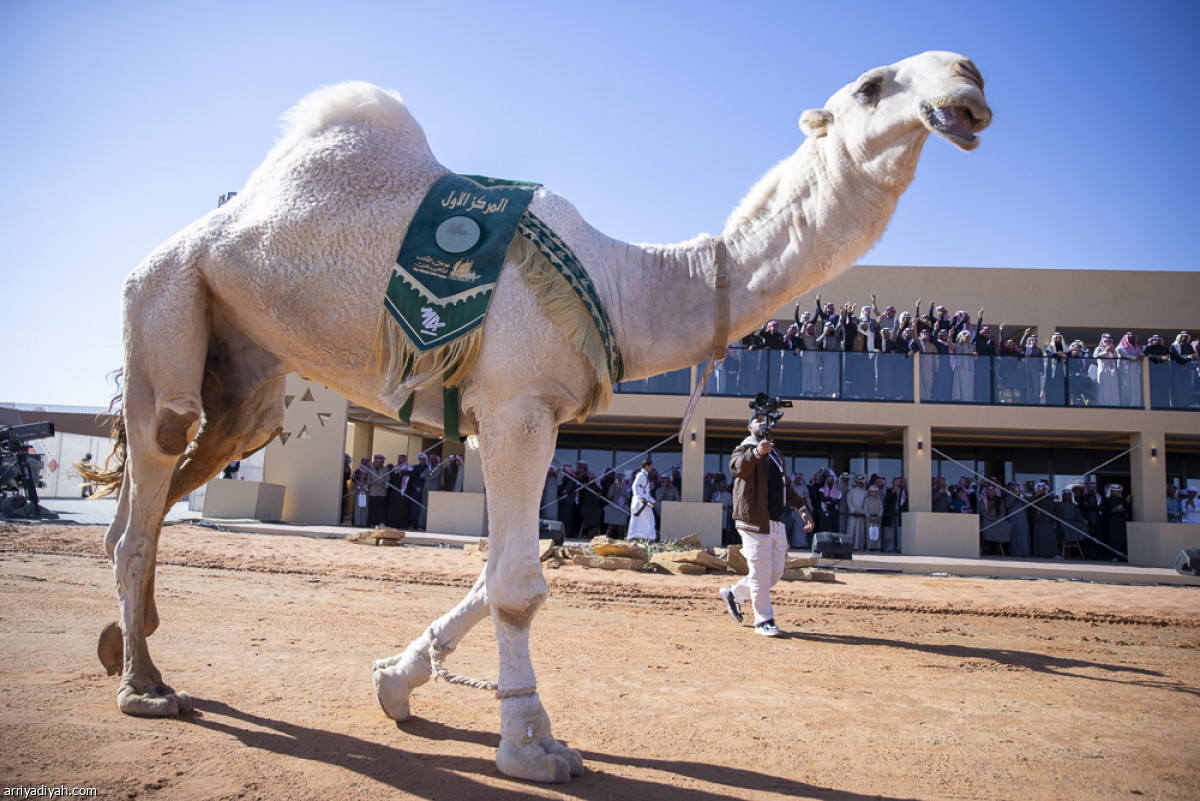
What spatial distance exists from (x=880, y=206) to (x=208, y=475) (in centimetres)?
366

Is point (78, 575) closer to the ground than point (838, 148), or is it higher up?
closer to the ground

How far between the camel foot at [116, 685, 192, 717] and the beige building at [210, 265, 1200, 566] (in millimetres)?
16856

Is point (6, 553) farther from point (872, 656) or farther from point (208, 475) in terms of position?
point (872, 656)

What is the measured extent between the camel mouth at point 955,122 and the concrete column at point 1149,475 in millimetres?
22354

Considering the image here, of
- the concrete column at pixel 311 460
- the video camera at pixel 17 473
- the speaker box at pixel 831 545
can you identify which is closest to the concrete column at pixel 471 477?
the concrete column at pixel 311 460

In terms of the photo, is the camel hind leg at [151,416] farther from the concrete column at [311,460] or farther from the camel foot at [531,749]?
the concrete column at [311,460]

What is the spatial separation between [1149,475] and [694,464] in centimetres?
1204

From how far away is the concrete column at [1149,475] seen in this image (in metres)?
21.1

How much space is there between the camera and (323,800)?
2.73 m

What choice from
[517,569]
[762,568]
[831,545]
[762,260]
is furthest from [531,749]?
[831,545]

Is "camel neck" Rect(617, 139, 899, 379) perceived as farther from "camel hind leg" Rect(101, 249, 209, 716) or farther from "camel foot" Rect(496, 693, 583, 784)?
"camel hind leg" Rect(101, 249, 209, 716)

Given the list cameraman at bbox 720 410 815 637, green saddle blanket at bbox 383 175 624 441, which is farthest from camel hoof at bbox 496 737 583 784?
cameraman at bbox 720 410 815 637

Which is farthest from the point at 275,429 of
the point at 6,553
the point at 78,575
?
the point at 6,553

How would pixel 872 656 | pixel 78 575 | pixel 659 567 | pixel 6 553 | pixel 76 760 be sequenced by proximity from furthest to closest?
pixel 659 567 < pixel 6 553 < pixel 78 575 < pixel 872 656 < pixel 76 760
